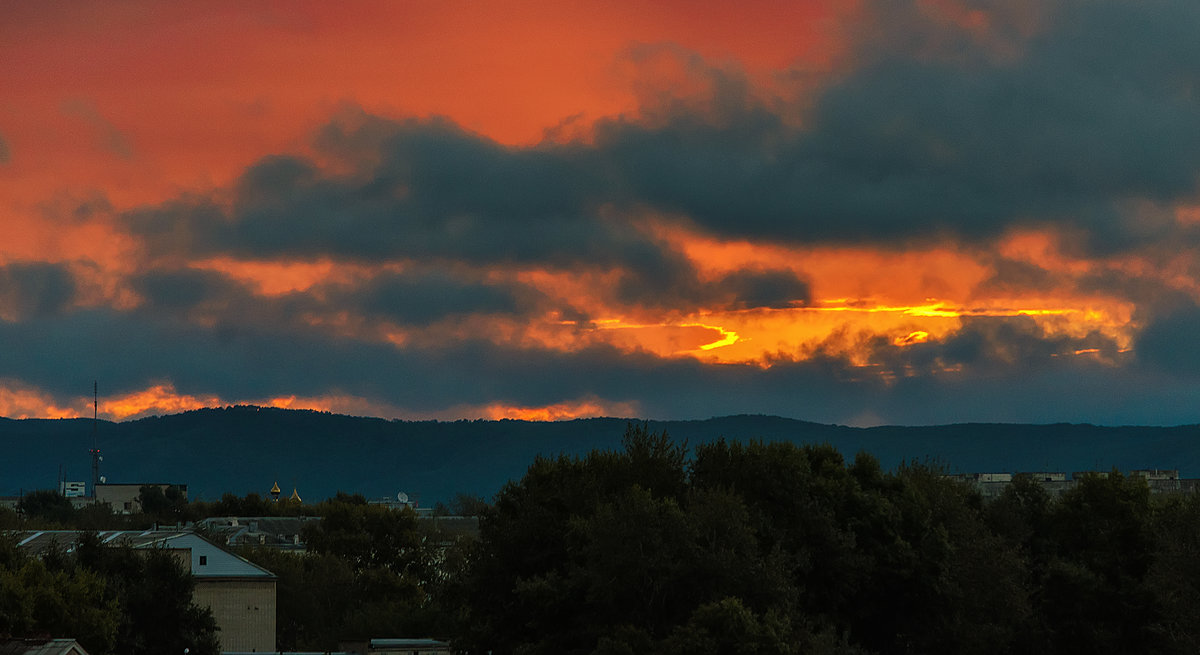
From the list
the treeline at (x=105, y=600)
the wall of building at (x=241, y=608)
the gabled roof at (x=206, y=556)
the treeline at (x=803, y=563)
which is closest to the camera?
the treeline at (x=803, y=563)

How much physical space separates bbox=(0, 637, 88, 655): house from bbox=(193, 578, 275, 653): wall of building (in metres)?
56.3

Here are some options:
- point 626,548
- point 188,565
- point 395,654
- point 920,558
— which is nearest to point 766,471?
point 920,558

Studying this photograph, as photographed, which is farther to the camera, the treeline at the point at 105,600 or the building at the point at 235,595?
the building at the point at 235,595

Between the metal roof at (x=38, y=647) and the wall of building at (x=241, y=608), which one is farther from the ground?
the metal roof at (x=38, y=647)

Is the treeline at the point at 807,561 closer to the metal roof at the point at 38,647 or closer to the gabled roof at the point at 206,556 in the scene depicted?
the metal roof at the point at 38,647

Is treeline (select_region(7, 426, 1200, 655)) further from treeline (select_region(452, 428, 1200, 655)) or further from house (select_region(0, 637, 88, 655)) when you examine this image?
house (select_region(0, 637, 88, 655))

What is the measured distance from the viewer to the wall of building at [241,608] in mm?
113062

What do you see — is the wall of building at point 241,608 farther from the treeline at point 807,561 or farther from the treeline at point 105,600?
the treeline at point 807,561

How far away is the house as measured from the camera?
181 feet

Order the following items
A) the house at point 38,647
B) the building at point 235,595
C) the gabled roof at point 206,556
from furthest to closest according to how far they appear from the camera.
Result: the gabled roof at point 206,556, the building at point 235,595, the house at point 38,647

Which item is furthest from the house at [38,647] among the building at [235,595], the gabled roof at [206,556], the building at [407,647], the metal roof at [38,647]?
the gabled roof at [206,556]

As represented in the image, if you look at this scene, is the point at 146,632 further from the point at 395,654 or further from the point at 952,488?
the point at 952,488

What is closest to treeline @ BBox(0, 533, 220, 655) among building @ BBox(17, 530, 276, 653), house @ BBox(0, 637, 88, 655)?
house @ BBox(0, 637, 88, 655)

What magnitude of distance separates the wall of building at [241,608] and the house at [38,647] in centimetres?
5632
